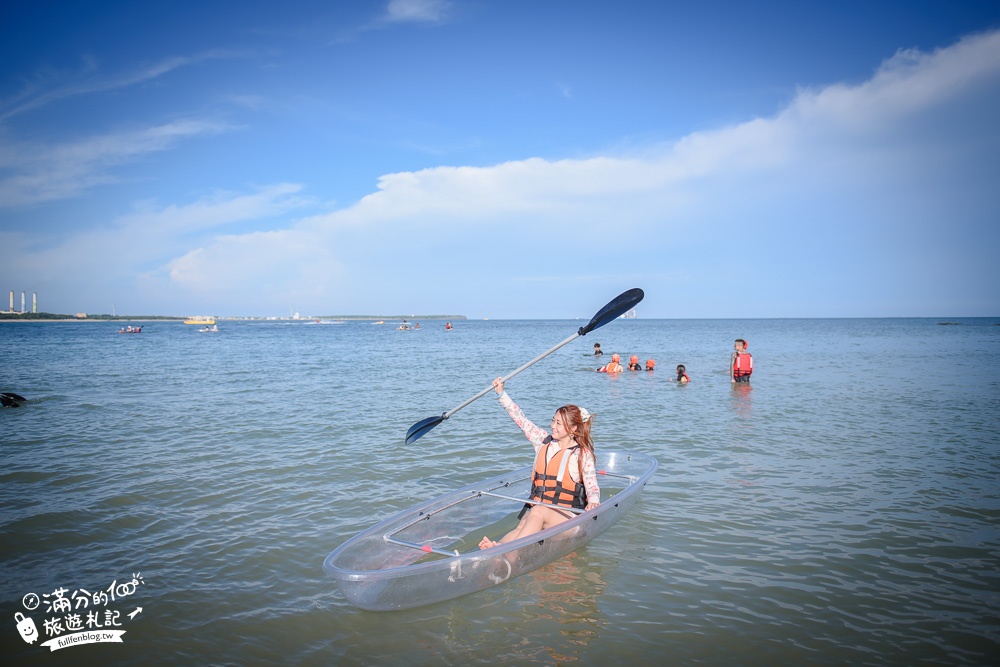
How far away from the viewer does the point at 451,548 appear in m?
6.42

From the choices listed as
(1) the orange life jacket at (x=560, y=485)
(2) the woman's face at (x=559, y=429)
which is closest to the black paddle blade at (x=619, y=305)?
(2) the woman's face at (x=559, y=429)

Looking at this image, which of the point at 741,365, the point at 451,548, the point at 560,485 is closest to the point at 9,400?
the point at 451,548

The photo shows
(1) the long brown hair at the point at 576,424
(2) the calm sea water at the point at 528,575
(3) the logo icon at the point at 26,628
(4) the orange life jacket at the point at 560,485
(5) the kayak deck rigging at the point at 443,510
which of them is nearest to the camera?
(2) the calm sea water at the point at 528,575

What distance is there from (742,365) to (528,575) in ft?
55.6

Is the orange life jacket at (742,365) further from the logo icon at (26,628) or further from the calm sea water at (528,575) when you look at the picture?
the logo icon at (26,628)

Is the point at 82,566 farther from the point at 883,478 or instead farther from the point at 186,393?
the point at 186,393

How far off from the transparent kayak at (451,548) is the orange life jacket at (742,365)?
14002 mm

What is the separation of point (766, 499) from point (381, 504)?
564cm

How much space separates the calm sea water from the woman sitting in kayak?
21.5 inches

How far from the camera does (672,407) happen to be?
52.8 ft

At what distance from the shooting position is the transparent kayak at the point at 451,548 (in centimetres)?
506

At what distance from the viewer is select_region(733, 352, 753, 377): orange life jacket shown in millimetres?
20453

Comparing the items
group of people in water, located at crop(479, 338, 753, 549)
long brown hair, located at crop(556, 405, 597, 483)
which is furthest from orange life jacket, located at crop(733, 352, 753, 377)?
long brown hair, located at crop(556, 405, 597, 483)

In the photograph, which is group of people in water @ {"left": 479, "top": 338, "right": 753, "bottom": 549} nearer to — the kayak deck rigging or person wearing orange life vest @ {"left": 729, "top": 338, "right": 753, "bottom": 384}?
the kayak deck rigging
